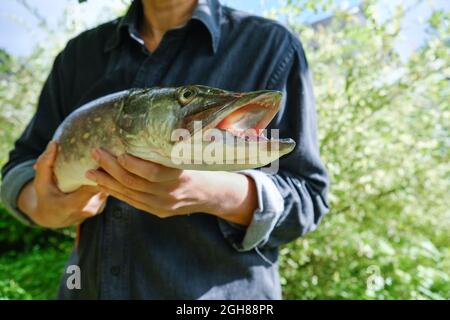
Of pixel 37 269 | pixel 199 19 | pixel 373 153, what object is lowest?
pixel 37 269

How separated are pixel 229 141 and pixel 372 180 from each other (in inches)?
97.5

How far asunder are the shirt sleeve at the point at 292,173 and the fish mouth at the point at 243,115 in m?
0.50

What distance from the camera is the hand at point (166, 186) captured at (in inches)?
50.8

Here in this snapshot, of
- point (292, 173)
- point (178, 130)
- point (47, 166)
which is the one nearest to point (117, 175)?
point (178, 130)

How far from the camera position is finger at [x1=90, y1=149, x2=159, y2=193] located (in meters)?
1.31

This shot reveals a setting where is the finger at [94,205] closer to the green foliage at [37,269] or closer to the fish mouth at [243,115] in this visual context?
the fish mouth at [243,115]

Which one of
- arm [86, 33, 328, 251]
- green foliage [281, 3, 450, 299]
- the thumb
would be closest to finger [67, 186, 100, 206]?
the thumb

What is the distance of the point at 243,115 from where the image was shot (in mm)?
1133

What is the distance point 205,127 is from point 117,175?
0.35 m

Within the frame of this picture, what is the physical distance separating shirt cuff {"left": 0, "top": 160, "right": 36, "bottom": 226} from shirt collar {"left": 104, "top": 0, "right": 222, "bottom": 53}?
2.01ft

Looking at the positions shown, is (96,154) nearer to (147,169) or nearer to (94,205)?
(147,169)

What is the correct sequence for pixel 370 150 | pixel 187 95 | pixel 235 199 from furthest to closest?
pixel 370 150
pixel 235 199
pixel 187 95

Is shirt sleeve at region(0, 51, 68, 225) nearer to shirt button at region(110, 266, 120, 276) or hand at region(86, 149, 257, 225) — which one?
shirt button at region(110, 266, 120, 276)

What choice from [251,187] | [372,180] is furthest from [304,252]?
[251,187]
